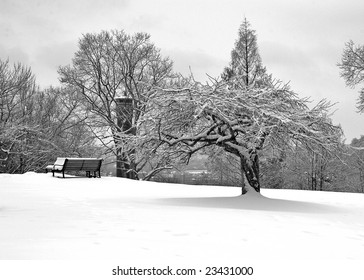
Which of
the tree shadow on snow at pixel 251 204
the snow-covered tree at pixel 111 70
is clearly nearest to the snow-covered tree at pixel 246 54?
the snow-covered tree at pixel 111 70

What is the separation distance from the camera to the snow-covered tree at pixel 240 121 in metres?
10.3

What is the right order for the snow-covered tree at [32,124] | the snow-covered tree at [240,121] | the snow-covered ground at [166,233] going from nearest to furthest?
the snow-covered ground at [166,233]
the snow-covered tree at [240,121]
the snow-covered tree at [32,124]

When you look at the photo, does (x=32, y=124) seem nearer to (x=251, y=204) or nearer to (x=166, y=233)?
(x=251, y=204)

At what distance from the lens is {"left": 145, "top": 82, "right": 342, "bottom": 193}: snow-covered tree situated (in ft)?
33.7

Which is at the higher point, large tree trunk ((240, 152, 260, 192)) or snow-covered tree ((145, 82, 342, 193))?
snow-covered tree ((145, 82, 342, 193))

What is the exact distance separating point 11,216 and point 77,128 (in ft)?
72.0

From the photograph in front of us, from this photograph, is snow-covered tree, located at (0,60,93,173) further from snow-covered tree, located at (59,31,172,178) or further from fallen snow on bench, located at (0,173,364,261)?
fallen snow on bench, located at (0,173,364,261)

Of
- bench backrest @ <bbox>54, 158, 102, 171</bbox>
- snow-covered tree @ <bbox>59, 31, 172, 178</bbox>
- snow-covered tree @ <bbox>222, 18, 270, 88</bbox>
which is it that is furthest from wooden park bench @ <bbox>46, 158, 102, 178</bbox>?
snow-covered tree @ <bbox>222, 18, 270, 88</bbox>

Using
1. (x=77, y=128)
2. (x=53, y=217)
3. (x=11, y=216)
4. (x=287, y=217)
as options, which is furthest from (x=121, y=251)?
(x=77, y=128)

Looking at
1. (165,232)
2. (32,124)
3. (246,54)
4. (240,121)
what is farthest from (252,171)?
(32,124)

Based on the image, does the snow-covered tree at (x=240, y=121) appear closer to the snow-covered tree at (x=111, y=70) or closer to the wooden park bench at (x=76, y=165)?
the wooden park bench at (x=76, y=165)

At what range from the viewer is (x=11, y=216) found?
21.6 ft

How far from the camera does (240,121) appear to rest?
1113 cm

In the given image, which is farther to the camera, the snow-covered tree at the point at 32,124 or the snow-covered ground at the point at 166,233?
the snow-covered tree at the point at 32,124
